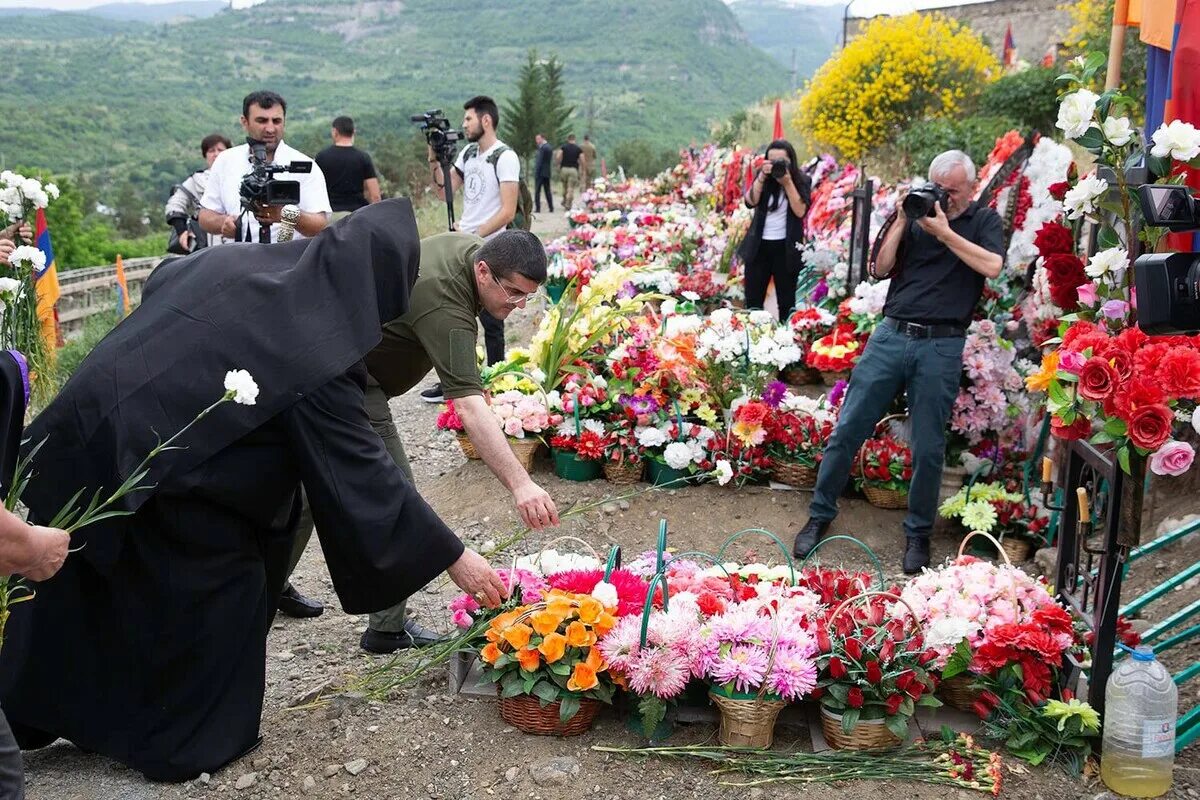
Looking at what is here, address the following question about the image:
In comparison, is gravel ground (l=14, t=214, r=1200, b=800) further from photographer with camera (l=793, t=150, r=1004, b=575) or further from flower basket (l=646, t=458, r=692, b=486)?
flower basket (l=646, t=458, r=692, b=486)

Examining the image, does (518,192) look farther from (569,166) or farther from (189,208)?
(569,166)

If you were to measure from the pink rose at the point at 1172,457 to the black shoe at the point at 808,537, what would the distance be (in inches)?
91.1

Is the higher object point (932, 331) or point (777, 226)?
point (777, 226)

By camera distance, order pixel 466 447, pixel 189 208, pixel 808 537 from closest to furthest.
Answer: pixel 808 537 < pixel 466 447 < pixel 189 208

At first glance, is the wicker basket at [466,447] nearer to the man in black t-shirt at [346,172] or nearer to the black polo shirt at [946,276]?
the black polo shirt at [946,276]

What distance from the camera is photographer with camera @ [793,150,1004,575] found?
4.89 meters

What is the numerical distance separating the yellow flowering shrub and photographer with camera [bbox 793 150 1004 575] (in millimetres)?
11520

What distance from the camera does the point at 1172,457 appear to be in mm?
2973

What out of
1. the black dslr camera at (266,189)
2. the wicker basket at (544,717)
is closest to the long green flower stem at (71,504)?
the wicker basket at (544,717)

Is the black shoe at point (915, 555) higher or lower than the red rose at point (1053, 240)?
lower

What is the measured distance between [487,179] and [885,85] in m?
10.5

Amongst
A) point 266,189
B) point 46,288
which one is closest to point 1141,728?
point 266,189

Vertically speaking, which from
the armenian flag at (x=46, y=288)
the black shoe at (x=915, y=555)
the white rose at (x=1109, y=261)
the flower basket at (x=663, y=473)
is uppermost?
the white rose at (x=1109, y=261)

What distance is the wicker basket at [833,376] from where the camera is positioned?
22.3 ft
